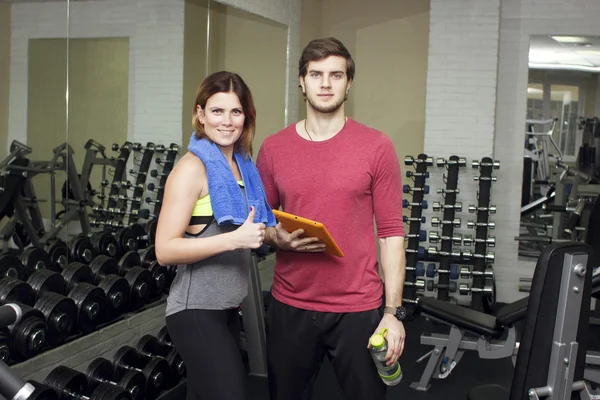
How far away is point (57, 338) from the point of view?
2.86 metres

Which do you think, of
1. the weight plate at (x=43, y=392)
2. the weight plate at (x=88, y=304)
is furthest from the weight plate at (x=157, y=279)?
the weight plate at (x=43, y=392)

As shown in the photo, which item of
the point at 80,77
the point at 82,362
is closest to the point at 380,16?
the point at 80,77

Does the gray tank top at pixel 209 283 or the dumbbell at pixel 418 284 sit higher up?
the gray tank top at pixel 209 283

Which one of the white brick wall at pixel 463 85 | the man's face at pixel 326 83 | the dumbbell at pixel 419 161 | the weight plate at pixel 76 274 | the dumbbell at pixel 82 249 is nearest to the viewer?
the man's face at pixel 326 83

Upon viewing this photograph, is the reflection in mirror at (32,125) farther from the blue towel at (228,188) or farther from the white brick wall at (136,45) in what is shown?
the blue towel at (228,188)

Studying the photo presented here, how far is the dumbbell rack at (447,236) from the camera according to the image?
16.6 feet

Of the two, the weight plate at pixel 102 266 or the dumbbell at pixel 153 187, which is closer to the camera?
the weight plate at pixel 102 266

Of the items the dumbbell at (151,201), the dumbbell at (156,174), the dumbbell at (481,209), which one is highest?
the dumbbell at (156,174)

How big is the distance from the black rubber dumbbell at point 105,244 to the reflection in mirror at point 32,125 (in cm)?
28

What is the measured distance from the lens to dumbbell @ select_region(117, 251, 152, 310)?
11.2ft

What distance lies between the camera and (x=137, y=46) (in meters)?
3.64

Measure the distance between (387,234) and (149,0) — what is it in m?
2.43

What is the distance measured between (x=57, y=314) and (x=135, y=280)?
607 mm

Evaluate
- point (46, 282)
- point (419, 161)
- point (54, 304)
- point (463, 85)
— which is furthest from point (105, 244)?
point (463, 85)
